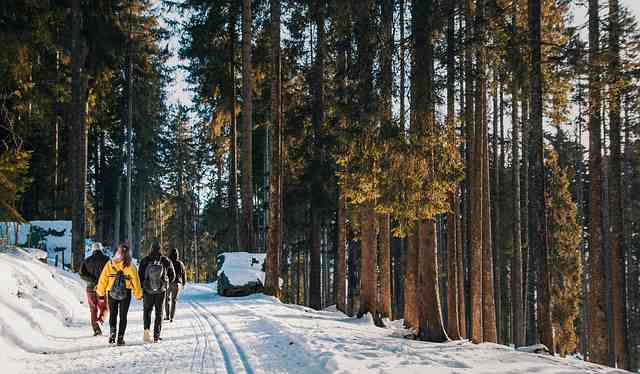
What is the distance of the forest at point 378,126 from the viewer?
12.3m

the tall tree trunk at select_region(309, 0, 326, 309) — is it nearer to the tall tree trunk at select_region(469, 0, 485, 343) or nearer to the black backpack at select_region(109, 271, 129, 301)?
the tall tree trunk at select_region(469, 0, 485, 343)

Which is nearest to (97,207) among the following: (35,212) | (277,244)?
(35,212)

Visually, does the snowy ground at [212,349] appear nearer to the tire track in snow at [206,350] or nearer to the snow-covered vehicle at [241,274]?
the tire track in snow at [206,350]

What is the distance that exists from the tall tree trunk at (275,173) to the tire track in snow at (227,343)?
14.6 ft

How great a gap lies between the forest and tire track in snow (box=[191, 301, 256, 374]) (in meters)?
4.85

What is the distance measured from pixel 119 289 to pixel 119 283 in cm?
13

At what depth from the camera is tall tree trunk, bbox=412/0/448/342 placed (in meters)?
12.1

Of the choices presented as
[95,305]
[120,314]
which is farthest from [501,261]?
[120,314]

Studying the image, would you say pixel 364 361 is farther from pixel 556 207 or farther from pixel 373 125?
pixel 556 207

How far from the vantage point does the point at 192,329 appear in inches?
464

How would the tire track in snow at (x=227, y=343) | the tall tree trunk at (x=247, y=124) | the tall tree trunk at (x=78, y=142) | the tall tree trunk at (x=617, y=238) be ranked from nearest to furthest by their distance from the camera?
the tire track in snow at (x=227, y=343)
the tall tree trunk at (x=617, y=238)
the tall tree trunk at (x=78, y=142)
the tall tree trunk at (x=247, y=124)

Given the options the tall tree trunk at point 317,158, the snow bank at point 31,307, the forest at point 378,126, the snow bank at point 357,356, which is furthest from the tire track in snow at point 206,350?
the tall tree trunk at point 317,158

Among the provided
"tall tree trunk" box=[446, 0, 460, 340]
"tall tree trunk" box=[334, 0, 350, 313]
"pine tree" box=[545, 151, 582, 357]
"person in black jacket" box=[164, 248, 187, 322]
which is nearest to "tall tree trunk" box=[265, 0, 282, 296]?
"tall tree trunk" box=[334, 0, 350, 313]

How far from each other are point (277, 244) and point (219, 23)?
40.8 ft
